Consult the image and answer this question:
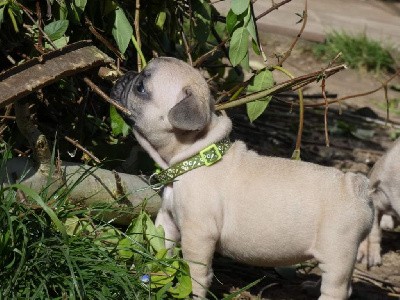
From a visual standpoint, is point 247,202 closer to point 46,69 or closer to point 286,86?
point 286,86

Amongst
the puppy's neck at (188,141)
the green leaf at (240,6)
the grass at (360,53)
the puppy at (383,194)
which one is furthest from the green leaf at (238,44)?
the grass at (360,53)

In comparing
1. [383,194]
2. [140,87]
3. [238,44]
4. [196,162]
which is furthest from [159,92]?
[383,194]

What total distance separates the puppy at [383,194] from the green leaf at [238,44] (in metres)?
1.42

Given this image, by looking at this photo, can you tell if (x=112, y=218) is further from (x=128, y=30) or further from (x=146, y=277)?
(x=128, y=30)

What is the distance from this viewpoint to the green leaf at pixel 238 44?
201 inches

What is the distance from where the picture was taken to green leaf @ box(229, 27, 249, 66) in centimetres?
511

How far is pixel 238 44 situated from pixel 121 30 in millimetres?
653

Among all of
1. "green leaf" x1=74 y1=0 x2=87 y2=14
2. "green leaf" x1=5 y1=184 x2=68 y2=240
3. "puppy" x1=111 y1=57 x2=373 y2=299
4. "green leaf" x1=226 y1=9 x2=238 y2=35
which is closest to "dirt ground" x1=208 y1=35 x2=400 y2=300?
A: "puppy" x1=111 y1=57 x2=373 y2=299

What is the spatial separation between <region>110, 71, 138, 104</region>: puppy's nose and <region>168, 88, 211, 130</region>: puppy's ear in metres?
0.36

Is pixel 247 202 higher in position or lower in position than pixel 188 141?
lower

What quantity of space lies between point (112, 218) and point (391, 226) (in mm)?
2461

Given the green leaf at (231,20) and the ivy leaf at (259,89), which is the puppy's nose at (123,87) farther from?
the ivy leaf at (259,89)

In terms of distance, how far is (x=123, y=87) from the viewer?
196 inches

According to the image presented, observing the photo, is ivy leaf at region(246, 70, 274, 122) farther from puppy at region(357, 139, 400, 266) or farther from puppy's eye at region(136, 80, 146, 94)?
puppy at region(357, 139, 400, 266)
